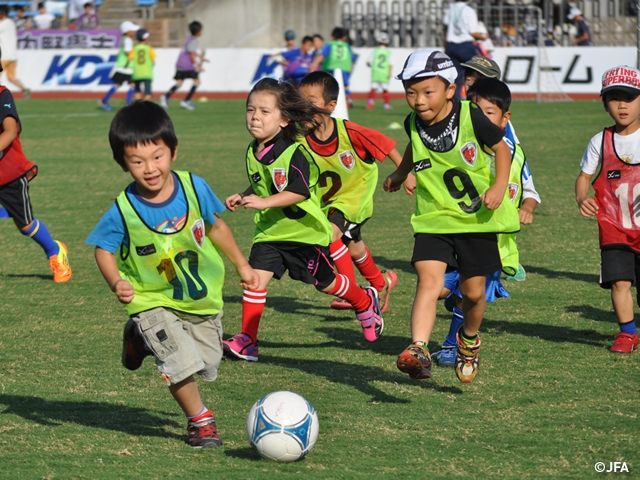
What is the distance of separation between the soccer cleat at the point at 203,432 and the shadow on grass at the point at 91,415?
152 mm

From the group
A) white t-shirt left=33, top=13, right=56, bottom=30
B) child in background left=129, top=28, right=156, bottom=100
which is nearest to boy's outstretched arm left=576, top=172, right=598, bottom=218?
child in background left=129, top=28, right=156, bottom=100

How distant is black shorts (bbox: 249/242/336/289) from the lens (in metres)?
5.77

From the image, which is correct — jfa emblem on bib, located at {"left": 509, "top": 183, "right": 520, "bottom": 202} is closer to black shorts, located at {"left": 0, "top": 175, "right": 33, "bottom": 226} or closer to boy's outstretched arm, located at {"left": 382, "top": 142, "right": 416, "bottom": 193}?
boy's outstretched arm, located at {"left": 382, "top": 142, "right": 416, "bottom": 193}

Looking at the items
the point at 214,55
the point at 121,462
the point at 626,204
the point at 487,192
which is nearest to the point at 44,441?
the point at 121,462

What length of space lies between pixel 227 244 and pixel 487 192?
1.28m

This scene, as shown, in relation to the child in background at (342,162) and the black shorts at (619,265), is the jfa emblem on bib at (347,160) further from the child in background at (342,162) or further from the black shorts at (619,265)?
the black shorts at (619,265)

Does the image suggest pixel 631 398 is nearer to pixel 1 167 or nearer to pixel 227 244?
pixel 227 244

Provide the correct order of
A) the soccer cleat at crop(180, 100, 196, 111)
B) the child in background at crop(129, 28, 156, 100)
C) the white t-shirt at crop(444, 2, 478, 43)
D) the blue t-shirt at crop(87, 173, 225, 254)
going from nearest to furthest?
1. the blue t-shirt at crop(87, 173, 225, 254)
2. the white t-shirt at crop(444, 2, 478, 43)
3. the child in background at crop(129, 28, 156, 100)
4. the soccer cleat at crop(180, 100, 196, 111)

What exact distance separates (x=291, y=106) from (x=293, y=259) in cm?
92

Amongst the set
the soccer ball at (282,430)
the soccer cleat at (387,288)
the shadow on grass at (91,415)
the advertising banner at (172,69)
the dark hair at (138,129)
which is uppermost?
the dark hair at (138,129)

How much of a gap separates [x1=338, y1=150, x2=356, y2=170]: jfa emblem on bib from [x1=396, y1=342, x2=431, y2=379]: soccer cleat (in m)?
2.21

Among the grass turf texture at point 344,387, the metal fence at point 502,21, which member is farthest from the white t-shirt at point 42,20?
the grass turf texture at point 344,387

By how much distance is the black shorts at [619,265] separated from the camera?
5648 millimetres

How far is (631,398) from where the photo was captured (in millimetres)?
4723
